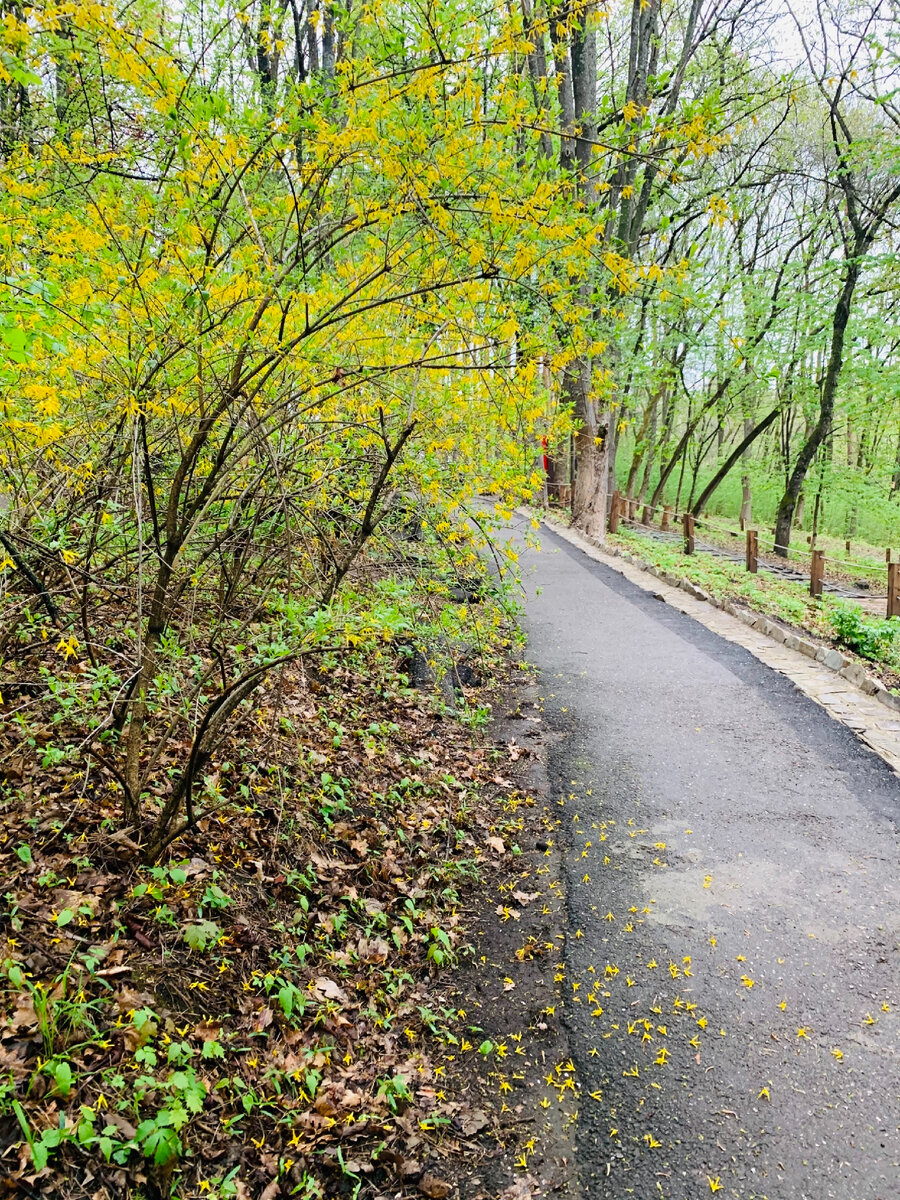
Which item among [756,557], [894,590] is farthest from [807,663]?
[756,557]

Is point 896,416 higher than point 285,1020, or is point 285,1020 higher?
point 896,416

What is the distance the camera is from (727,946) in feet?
12.0

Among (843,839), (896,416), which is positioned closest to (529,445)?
(843,839)

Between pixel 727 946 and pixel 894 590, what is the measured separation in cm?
795

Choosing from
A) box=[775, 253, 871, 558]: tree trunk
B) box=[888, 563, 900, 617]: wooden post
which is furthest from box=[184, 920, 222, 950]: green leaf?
box=[775, 253, 871, 558]: tree trunk

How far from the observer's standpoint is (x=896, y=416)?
2456 cm

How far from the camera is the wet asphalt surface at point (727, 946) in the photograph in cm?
263

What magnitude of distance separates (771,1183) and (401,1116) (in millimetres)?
1393

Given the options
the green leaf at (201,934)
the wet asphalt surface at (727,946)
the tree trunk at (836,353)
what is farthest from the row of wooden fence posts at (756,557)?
the green leaf at (201,934)

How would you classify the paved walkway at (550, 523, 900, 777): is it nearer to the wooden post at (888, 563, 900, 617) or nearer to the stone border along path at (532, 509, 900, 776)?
the stone border along path at (532, 509, 900, 776)

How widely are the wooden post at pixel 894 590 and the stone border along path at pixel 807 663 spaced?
6.25 ft

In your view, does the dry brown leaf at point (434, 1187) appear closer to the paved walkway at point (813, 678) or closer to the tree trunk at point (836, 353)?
the paved walkway at point (813, 678)

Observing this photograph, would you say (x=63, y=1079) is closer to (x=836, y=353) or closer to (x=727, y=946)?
(x=727, y=946)

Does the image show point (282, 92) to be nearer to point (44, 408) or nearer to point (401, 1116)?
point (44, 408)
